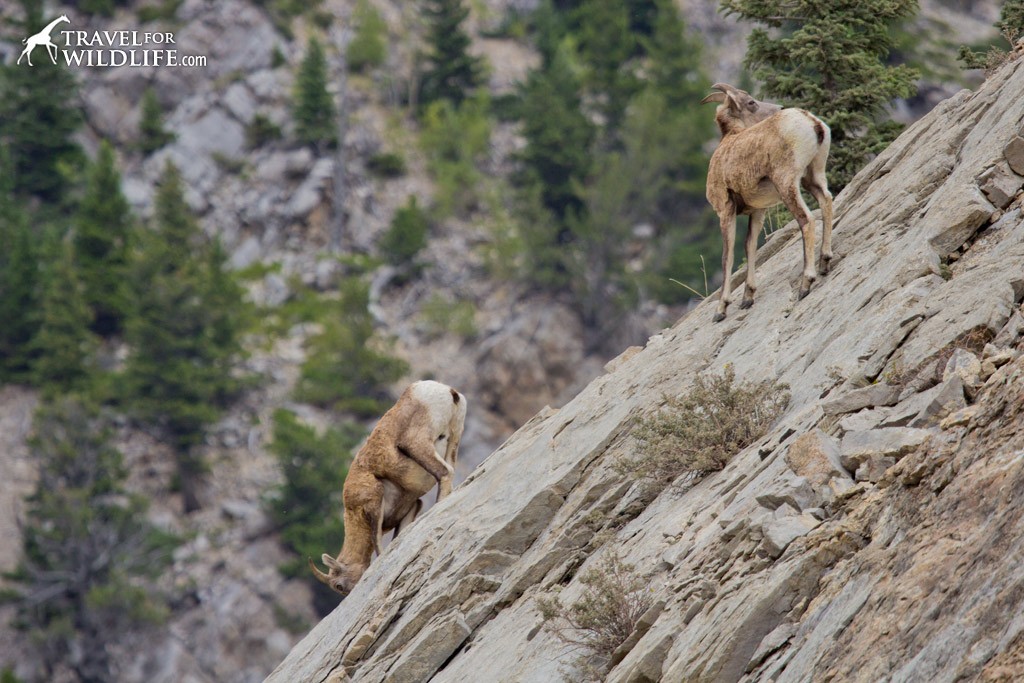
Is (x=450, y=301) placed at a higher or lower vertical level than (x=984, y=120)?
lower

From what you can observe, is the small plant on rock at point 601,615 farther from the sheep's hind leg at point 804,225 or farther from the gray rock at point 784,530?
the sheep's hind leg at point 804,225

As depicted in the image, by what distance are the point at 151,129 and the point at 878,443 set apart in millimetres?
57750

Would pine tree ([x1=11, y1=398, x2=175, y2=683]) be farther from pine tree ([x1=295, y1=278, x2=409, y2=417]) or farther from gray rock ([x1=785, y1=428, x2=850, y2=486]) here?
gray rock ([x1=785, y1=428, x2=850, y2=486])

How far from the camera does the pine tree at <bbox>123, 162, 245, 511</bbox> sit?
4638cm

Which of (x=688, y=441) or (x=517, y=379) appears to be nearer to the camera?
(x=688, y=441)

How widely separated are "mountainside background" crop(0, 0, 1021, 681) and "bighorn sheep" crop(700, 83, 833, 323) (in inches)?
12.2

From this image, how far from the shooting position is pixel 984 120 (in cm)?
959

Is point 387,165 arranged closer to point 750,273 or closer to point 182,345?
point 182,345

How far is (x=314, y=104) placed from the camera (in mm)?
58219

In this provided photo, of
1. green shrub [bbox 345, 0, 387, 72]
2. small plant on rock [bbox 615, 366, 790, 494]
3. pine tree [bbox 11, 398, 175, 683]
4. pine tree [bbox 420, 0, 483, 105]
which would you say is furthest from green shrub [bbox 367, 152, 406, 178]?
small plant on rock [bbox 615, 366, 790, 494]

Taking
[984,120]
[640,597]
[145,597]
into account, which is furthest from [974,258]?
[145,597]

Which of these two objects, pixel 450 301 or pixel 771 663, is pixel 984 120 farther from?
pixel 450 301

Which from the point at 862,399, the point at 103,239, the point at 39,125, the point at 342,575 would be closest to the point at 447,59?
the point at 39,125

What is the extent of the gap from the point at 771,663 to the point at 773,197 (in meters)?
5.11
